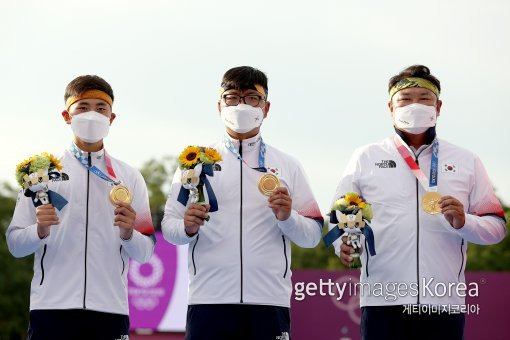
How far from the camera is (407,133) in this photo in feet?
28.7

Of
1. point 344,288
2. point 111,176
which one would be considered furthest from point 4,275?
point 111,176

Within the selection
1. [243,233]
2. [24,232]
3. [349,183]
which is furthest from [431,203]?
[24,232]

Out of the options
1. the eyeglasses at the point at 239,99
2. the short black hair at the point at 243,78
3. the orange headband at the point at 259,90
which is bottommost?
the eyeglasses at the point at 239,99

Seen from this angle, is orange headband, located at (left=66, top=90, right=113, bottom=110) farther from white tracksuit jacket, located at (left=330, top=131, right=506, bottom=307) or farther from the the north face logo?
the the north face logo

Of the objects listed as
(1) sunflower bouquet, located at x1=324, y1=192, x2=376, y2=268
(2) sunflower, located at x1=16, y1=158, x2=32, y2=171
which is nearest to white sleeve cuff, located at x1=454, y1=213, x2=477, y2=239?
(1) sunflower bouquet, located at x1=324, y1=192, x2=376, y2=268

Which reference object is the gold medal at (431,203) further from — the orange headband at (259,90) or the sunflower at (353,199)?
the orange headband at (259,90)

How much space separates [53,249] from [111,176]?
80cm

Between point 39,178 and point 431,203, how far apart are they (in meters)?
3.24

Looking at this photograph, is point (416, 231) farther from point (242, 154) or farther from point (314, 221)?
point (242, 154)

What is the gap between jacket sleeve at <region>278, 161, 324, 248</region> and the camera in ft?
26.9

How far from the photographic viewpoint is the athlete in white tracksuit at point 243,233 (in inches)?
321

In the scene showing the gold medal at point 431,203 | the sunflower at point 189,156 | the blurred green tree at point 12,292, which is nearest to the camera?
the gold medal at point 431,203

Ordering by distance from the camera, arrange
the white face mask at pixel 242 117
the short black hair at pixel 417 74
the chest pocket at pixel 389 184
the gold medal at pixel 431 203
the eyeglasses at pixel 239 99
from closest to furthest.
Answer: the gold medal at pixel 431 203
the chest pocket at pixel 389 184
the white face mask at pixel 242 117
the eyeglasses at pixel 239 99
the short black hair at pixel 417 74

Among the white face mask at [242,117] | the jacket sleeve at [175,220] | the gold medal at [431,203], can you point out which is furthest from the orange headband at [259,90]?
the gold medal at [431,203]
